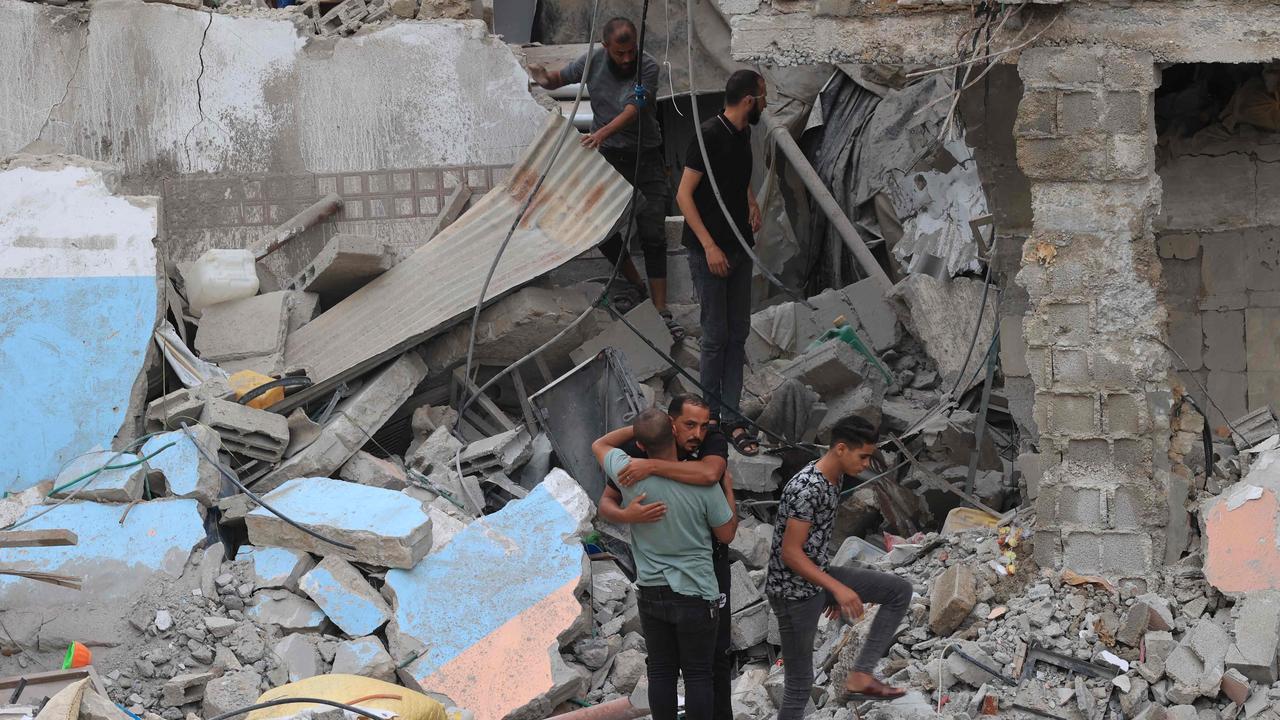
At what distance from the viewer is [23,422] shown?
8.88 metres

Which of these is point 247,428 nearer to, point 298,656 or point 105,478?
point 105,478

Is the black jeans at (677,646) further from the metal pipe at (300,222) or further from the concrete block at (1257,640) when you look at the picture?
the metal pipe at (300,222)

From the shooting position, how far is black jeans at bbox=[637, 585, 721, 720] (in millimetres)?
6180

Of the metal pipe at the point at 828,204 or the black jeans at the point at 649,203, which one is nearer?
the black jeans at the point at 649,203

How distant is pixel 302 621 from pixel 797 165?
5.80 m

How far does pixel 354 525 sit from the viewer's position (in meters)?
8.23

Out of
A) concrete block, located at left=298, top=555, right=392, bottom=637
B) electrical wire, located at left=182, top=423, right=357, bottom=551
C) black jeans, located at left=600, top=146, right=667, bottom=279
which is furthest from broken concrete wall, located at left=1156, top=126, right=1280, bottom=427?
electrical wire, located at left=182, top=423, right=357, bottom=551

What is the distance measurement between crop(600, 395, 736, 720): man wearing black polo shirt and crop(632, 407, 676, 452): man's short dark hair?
7 cm

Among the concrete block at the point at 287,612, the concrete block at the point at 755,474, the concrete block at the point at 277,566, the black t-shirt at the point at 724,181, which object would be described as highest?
the black t-shirt at the point at 724,181

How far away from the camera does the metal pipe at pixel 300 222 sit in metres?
10.2

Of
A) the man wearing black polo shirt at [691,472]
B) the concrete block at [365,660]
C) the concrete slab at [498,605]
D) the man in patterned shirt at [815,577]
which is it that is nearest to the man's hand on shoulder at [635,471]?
the man wearing black polo shirt at [691,472]

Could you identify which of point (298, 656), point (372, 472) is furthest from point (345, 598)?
point (372, 472)

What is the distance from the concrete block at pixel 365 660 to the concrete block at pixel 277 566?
50 centimetres

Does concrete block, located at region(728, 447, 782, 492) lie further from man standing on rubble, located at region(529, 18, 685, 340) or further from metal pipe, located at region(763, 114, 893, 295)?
metal pipe, located at region(763, 114, 893, 295)
